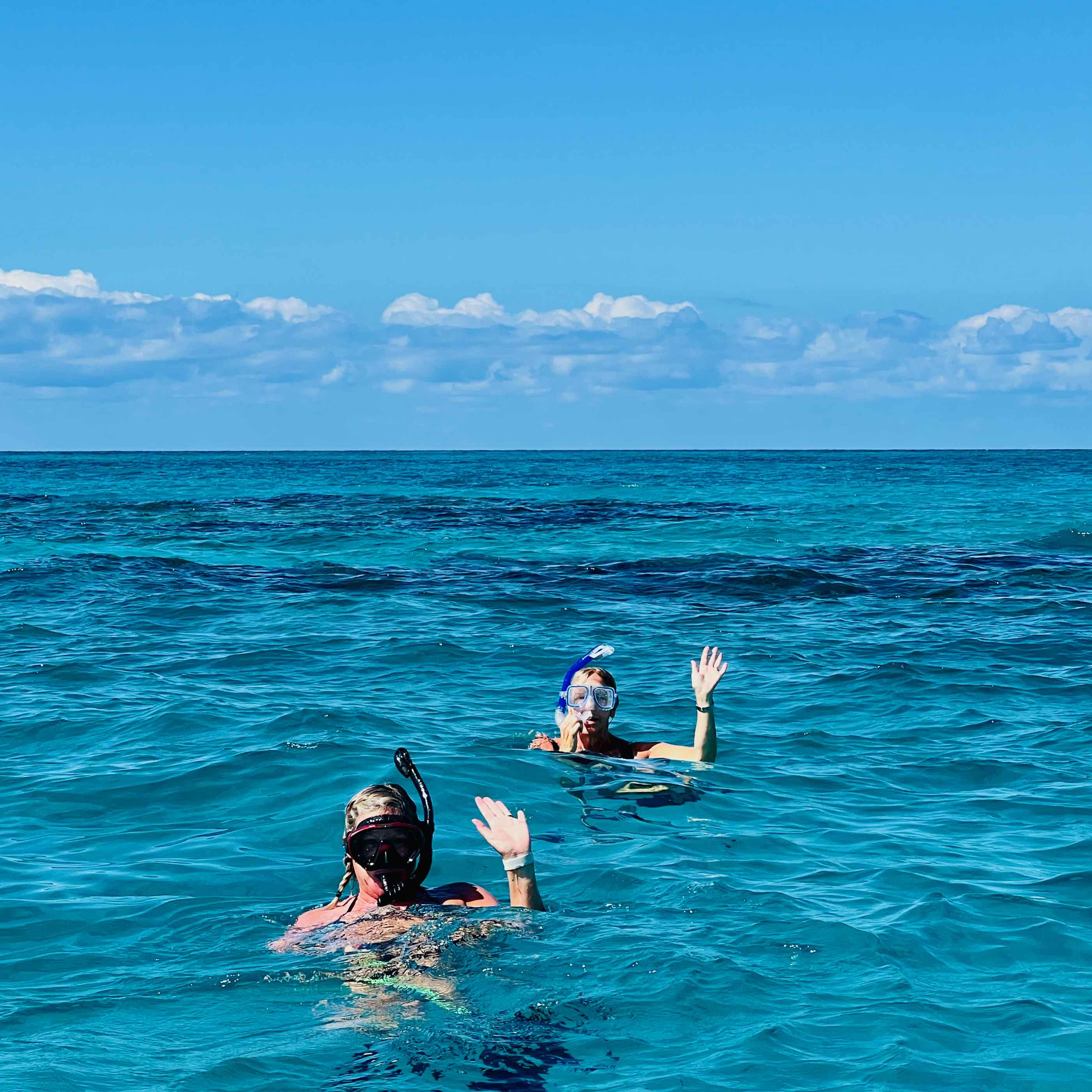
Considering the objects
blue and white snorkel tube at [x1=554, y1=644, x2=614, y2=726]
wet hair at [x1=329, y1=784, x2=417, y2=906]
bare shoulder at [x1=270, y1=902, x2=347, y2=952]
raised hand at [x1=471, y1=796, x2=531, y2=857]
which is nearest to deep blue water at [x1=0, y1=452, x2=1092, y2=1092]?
bare shoulder at [x1=270, y1=902, x2=347, y2=952]

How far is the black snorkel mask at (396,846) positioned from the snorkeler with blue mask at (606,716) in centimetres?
379

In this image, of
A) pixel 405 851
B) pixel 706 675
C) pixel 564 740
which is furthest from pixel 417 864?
pixel 564 740

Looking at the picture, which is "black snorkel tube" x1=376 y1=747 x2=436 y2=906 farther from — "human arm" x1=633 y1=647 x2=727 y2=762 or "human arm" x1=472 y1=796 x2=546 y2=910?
"human arm" x1=633 y1=647 x2=727 y2=762

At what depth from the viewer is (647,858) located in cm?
800

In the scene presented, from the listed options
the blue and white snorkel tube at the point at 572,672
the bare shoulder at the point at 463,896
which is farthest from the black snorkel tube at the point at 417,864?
the blue and white snorkel tube at the point at 572,672

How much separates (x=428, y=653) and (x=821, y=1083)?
10.5 meters

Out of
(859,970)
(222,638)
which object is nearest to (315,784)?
(859,970)

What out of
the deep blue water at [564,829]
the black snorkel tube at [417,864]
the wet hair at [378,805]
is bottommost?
the deep blue water at [564,829]

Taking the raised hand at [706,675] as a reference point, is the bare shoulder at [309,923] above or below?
below

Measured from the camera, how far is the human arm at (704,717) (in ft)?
31.5

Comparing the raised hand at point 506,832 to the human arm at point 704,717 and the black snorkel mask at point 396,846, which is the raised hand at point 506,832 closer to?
the black snorkel mask at point 396,846

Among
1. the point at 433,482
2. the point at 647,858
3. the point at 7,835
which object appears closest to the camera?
the point at 647,858

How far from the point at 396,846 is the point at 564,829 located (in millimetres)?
2931

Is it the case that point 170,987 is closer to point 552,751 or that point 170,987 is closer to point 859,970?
point 859,970
